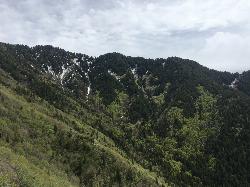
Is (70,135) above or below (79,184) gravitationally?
above

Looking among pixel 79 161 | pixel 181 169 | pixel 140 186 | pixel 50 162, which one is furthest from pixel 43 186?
pixel 181 169

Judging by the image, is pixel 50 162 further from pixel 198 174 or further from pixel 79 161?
pixel 198 174

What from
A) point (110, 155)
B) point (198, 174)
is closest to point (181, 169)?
point (198, 174)

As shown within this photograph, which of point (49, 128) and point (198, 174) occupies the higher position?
point (49, 128)

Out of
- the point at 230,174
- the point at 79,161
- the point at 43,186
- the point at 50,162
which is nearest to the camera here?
the point at 43,186

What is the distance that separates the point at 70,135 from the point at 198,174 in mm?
102703

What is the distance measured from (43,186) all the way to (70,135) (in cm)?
5219

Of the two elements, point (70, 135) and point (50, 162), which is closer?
point (50, 162)

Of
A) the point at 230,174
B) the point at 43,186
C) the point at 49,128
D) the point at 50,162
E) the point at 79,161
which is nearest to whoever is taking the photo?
the point at 43,186

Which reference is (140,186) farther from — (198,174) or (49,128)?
(198,174)

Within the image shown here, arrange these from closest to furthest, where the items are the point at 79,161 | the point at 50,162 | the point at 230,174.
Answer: the point at 50,162 < the point at 79,161 < the point at 230,174

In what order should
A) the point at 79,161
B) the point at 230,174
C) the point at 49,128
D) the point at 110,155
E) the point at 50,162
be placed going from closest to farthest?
1. the point at 50,162
2. the point at 79,161
3. the point at 49,128
4. the point at 110,155
5. the point at 230,174

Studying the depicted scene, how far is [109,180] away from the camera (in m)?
100

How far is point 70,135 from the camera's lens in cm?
10838
